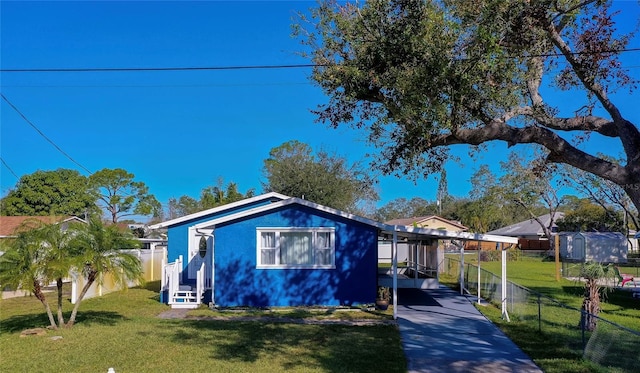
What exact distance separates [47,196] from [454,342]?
54124 mm

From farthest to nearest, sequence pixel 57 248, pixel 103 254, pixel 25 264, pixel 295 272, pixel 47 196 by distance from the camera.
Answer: pixel 47 196, pixel 295 272, pixel 103 254, pixel 57 248, pixel 25 264

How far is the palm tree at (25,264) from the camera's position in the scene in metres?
11.5

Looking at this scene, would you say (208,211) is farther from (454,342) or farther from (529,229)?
(529,229)

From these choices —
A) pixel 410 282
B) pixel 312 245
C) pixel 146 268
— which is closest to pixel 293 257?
pixel 312 245

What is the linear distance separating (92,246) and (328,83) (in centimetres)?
657

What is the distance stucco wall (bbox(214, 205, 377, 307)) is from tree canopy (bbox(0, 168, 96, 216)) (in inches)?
1667

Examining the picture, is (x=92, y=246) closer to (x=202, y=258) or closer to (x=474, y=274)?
(x=202, y=258)

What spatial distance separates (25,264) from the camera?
11625 mm

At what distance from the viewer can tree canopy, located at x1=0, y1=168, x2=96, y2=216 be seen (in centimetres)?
5509

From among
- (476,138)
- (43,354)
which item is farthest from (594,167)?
(43,354)

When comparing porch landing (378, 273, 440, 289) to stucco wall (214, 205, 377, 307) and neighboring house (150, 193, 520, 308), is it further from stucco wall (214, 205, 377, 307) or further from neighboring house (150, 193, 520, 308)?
stucco wall (214, 205, 377, 307)

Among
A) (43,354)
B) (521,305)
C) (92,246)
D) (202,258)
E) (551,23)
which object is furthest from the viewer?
(202,258)

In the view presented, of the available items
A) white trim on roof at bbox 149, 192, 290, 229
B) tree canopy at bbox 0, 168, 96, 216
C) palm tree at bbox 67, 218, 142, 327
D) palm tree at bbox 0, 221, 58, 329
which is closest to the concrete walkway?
palm tree at bbox 67, 218, 142, 327

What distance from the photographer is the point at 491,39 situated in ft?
26.0
